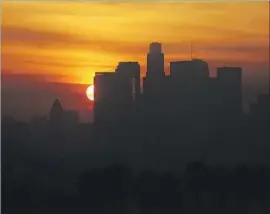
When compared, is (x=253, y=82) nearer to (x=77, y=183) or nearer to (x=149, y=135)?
(x=149, y=135)

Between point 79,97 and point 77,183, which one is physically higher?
point 79,97

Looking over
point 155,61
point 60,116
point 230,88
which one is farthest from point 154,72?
point 60,116

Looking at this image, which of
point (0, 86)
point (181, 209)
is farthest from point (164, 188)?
point (0, 86)

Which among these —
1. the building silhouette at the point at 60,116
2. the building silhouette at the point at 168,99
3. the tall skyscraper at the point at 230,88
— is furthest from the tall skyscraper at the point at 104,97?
the tall skyscraper at the point at 230,88

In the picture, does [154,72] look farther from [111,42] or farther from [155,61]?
[111,42]

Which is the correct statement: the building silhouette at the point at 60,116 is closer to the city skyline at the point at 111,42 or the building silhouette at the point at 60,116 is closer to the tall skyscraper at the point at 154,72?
the city skyline at the point at 111,42

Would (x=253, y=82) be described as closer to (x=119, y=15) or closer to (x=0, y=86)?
(x=119, y=15)

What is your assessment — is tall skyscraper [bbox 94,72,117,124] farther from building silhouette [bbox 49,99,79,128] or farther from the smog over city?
building silhouette [bbox 49,99,79,128]

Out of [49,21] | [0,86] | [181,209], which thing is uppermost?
[49,21]
